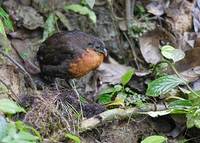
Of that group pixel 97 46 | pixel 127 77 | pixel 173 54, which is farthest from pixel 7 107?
pixel 97 46

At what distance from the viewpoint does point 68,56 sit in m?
4.50

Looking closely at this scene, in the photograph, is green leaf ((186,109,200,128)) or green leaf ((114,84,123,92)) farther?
green leaf ((114,84,123,92))

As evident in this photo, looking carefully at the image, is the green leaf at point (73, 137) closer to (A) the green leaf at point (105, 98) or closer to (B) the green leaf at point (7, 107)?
(B) the green leaf at point (7, 107)

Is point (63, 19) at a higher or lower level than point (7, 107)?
lower

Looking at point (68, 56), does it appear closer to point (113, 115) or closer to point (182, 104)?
point (113, 115)

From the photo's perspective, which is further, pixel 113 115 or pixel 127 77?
pixel 127 77

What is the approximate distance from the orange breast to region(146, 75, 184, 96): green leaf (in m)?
0.74

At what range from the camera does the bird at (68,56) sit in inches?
176

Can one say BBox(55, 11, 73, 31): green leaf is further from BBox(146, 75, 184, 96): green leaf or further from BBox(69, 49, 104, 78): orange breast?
BBox(146, 75, 184, 96): green leaf

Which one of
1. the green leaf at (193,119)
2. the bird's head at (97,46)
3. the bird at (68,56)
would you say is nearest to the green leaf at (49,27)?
the bird at (68,56)

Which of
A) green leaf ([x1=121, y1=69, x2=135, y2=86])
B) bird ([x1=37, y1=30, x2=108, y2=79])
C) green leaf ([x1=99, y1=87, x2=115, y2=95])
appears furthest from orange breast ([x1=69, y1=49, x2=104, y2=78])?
green leaf ([x1=121, y1=69, x2=135, y2=86])

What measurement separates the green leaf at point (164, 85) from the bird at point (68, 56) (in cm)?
76

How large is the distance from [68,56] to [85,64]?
170mm

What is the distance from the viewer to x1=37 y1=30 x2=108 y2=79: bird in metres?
4.48
